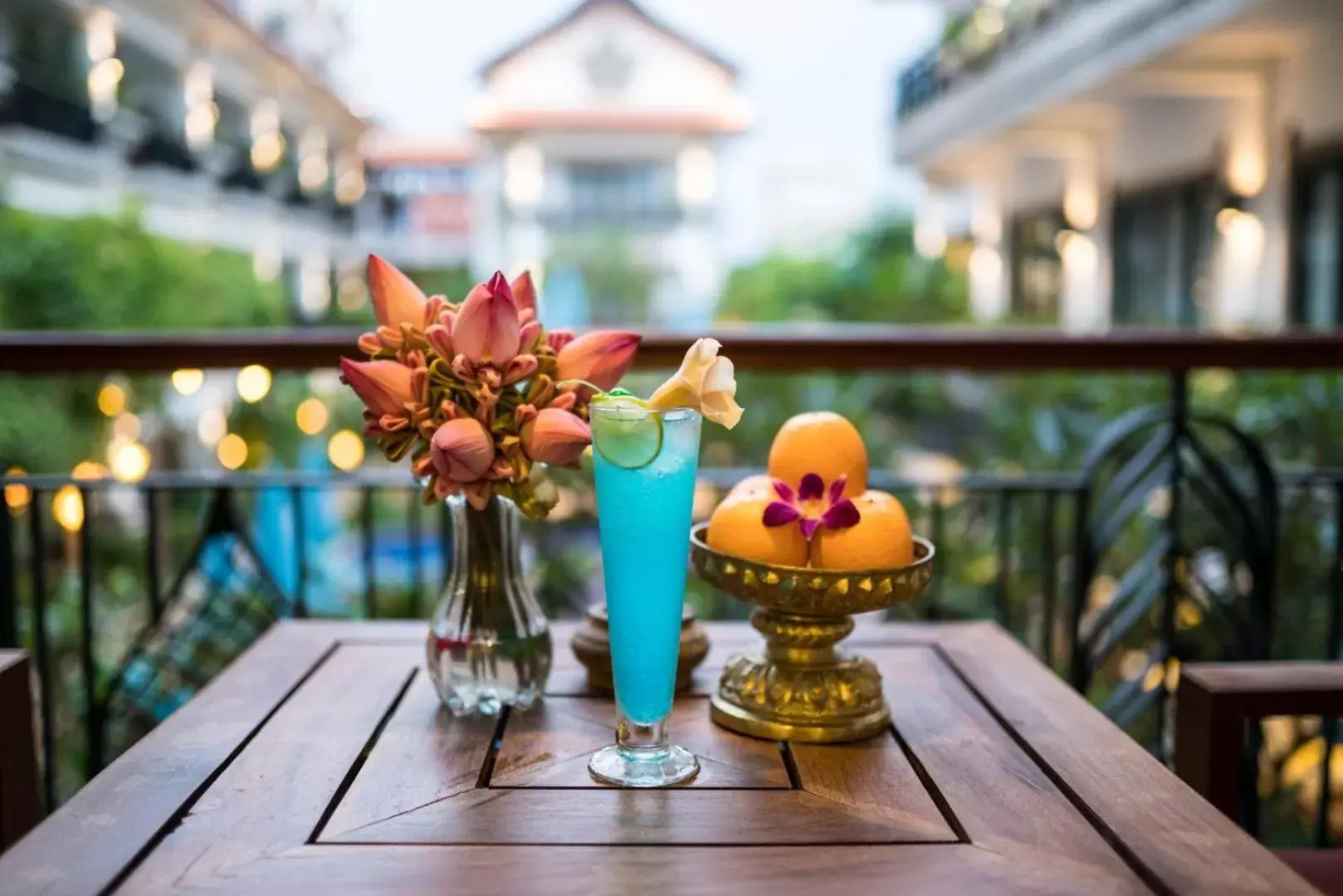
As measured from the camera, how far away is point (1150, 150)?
6.29 m

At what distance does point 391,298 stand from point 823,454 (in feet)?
1.06

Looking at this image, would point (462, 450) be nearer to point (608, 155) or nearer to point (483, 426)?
point (483, 426)

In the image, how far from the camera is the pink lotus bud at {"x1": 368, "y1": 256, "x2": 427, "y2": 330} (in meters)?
0.82

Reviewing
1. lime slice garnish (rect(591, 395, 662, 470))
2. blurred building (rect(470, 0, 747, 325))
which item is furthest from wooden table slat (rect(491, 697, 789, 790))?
blurred building (rect(470, 0, 747, 325))

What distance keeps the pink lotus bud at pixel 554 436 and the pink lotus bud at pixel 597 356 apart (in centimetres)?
5

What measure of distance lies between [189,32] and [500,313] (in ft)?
27.9

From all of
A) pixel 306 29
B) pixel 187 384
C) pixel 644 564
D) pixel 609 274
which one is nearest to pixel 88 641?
pixel 644 564

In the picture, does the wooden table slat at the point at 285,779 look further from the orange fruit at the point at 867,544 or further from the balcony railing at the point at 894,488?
the balcony railing at the point at 894,488

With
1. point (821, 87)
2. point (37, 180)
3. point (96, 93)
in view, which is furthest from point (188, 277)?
point (821, 87)

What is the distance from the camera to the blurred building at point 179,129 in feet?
20.2

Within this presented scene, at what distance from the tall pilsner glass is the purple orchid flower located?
0.11m

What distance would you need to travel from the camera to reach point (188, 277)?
6.38m

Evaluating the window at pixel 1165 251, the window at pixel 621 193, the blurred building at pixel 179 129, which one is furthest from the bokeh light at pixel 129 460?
the window at pixel 621 193

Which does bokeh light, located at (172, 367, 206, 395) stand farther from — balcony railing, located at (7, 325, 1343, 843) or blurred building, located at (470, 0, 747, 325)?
blurred building, located at (470, 0, 747, 325)
